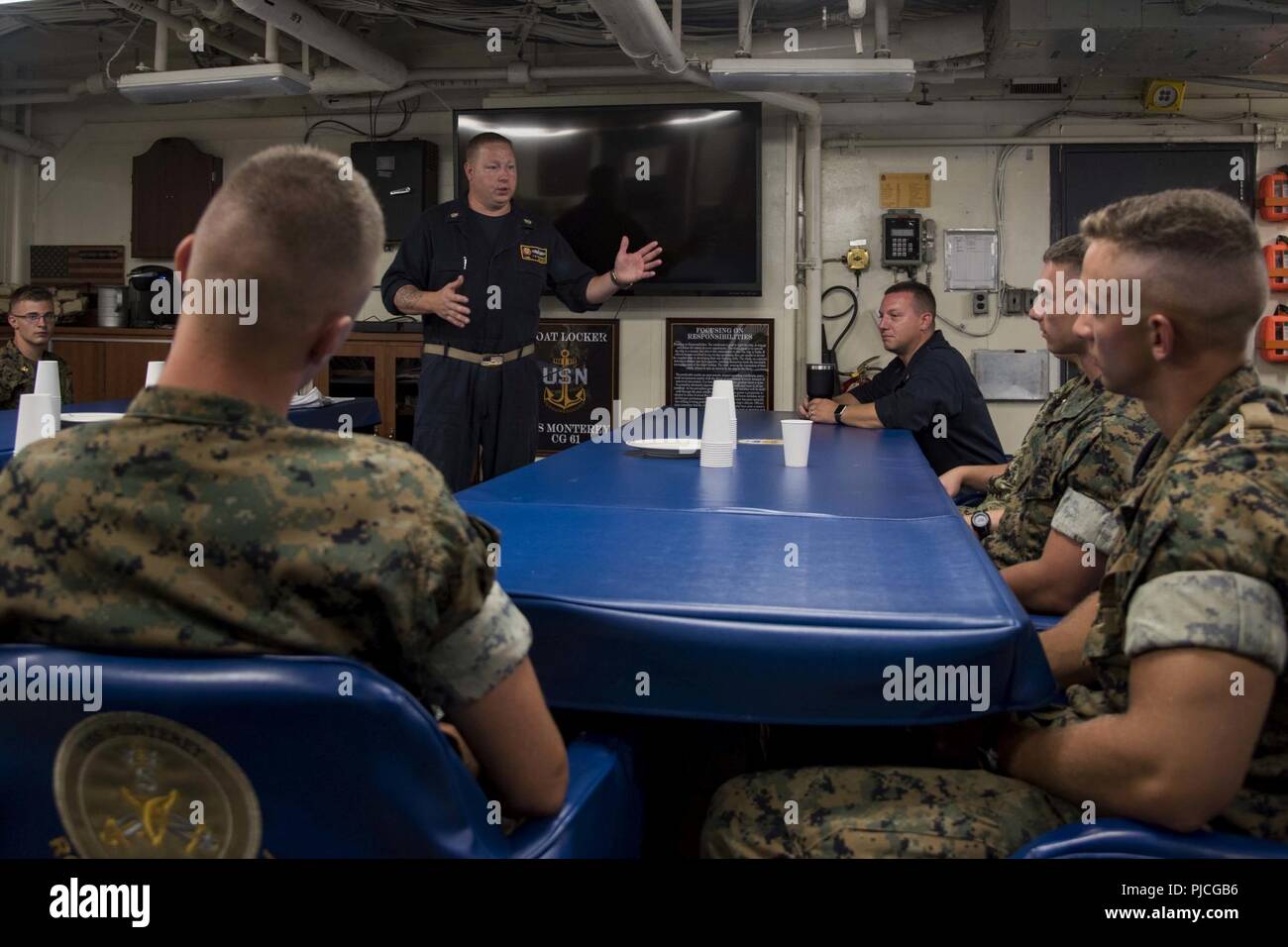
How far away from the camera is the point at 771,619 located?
1210mm

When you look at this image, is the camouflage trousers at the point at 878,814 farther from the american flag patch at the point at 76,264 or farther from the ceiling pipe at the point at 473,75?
the american flag patch at the point at 76,264

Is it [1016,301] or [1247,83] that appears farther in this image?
[1016,301]

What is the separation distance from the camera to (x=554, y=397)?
631 centimetres

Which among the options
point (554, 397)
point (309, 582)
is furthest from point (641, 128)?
point (309, 582)

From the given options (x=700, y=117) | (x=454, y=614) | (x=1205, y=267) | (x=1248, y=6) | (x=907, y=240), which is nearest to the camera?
(x=454, y=614)

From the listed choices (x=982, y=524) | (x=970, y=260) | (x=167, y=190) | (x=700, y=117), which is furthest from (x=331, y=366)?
(x=982, y=524)

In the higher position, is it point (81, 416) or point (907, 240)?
point (907, 240)

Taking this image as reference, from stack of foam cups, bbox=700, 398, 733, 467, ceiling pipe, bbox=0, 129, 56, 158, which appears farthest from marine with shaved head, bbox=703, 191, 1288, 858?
ceiling pipe, bbox=0, 129, 56, 158

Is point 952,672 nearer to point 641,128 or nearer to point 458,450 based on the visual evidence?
point 458,450

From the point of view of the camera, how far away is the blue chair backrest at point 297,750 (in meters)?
0.74

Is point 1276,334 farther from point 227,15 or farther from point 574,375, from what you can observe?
point 227,15

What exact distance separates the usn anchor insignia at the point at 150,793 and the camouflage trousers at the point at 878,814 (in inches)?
23.1

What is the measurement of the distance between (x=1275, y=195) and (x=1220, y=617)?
5.89 meters

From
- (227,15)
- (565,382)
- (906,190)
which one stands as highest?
(227,15)
